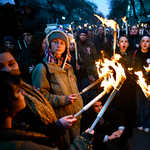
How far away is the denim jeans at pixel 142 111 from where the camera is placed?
3744 mm

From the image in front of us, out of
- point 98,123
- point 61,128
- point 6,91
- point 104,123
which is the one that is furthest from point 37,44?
point 104,123

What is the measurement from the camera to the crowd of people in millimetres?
898

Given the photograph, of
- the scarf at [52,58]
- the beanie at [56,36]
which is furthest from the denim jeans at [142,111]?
the beanie at [56,36]

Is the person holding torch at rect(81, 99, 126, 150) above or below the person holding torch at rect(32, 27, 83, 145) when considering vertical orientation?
below

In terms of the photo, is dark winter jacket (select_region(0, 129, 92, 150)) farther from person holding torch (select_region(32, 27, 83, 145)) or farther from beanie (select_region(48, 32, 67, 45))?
beanie (select_region(48, 32, 67, 45))

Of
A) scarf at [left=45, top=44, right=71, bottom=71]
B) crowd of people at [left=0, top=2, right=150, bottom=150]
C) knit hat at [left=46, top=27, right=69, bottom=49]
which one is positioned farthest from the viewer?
knit hat at [left=46, top=27, right=69, bottom=49]

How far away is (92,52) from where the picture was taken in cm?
511

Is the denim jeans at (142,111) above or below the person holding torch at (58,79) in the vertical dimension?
below

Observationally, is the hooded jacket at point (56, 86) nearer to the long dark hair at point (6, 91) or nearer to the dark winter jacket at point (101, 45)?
the long dark hair at point (6, 91)

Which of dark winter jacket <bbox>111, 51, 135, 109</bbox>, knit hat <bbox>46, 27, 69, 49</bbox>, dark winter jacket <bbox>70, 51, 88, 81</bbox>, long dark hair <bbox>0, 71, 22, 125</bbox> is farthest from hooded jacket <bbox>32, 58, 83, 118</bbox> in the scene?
dark winter jacket <bbox>70, 51, 88, 81</bbox>

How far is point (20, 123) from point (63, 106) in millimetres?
1016

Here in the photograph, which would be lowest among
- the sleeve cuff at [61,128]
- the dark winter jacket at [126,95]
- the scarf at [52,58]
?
the dark winter jacket at [126,95]

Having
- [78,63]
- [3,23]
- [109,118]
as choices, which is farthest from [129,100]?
[3,23]

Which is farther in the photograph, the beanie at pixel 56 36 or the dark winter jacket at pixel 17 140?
the beanie at pixel 56 36
